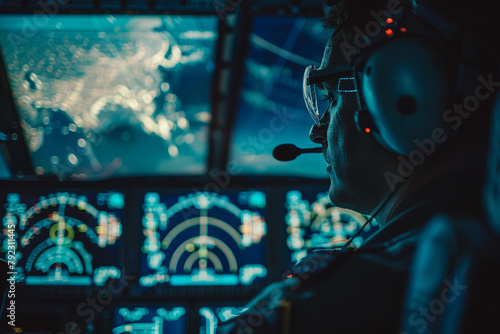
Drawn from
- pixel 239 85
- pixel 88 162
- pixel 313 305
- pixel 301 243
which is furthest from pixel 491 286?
pixel 88 162

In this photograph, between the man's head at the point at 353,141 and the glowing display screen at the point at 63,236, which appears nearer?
the man's head at the point at 353,141

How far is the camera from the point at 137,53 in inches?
86.9

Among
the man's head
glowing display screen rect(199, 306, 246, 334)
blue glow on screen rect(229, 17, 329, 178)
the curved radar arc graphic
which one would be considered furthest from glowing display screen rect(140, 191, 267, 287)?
the man's head

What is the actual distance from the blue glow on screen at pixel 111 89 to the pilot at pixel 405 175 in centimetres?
140

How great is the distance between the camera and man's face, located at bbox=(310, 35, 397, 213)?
768mm

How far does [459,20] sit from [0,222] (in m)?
1.96

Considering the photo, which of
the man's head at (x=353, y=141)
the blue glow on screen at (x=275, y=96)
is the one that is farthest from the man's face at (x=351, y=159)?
the blue glow on screen at (x=275, y=96)

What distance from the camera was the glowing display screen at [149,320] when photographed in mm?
2010

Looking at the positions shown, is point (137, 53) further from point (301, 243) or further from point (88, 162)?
point (301, 243)

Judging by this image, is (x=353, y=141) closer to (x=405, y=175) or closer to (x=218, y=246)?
(x=405, y=175)

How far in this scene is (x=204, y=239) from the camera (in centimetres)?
217

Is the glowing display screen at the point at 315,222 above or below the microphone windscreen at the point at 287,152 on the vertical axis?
above

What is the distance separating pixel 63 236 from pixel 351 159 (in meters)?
1.62

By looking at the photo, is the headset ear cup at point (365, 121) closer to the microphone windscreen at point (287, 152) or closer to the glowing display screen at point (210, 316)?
the microphone windscreen at point (287, 152)
